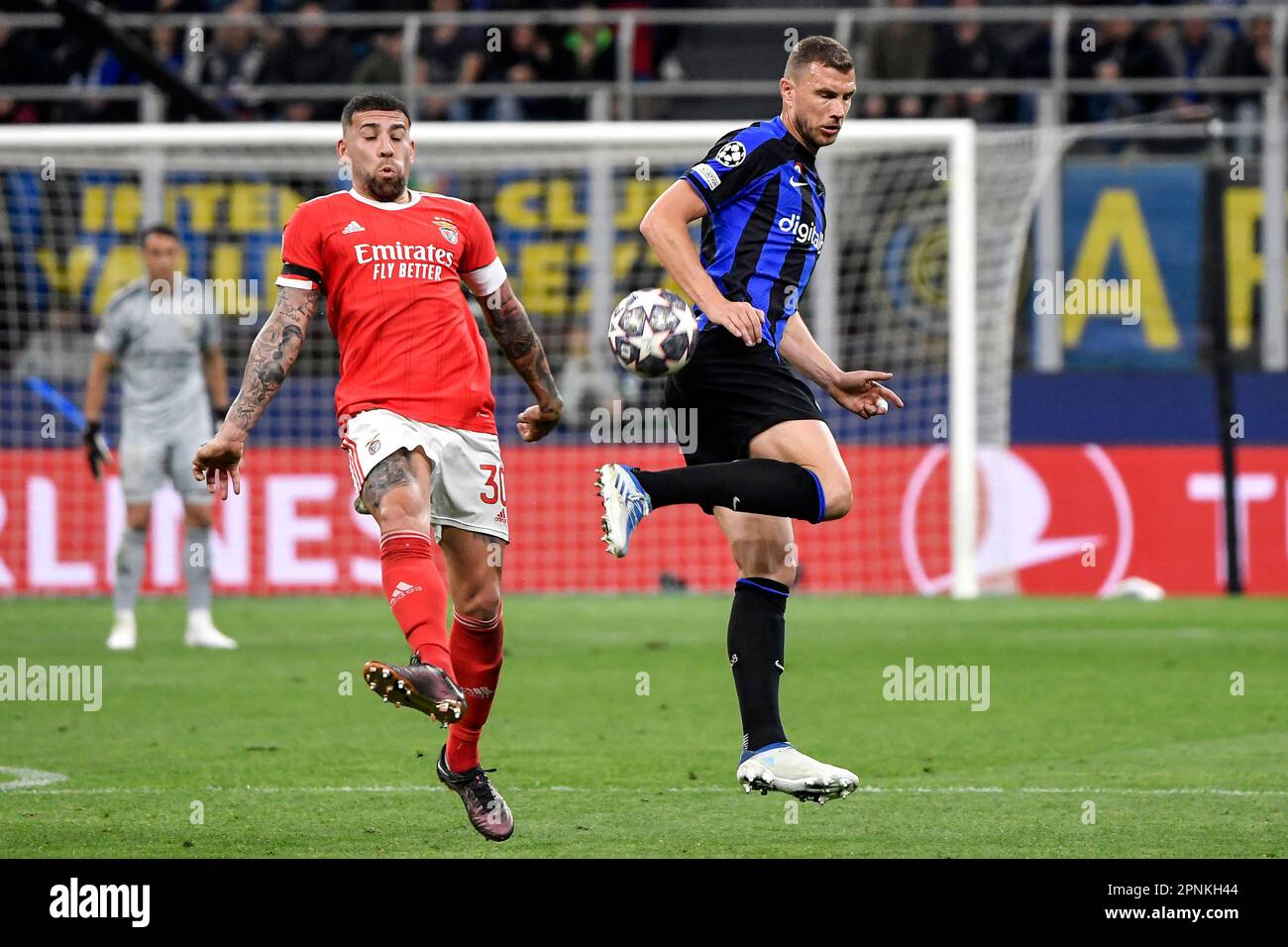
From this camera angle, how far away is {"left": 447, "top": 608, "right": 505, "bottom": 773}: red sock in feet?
21.2

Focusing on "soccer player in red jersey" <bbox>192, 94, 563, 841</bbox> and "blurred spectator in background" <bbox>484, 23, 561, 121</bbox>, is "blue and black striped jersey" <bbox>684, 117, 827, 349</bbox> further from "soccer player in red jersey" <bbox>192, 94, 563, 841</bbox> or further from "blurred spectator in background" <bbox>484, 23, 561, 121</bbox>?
"blurred spectator in background" <bbox>484, 23, 561, 121</bbox>

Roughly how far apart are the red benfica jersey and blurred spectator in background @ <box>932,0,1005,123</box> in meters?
12.3

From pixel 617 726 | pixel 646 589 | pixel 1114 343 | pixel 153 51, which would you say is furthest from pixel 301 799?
pixel 153 51

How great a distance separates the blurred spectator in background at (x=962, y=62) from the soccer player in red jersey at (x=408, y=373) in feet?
40.0

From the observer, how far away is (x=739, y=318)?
640 cm

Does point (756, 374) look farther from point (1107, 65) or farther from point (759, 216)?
point (1107, 65)

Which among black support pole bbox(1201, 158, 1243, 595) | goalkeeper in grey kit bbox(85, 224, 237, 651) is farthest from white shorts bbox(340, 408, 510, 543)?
black support pole bbox(1201, 158, 1243, 595)

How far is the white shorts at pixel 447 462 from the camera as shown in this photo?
6137 millimetres

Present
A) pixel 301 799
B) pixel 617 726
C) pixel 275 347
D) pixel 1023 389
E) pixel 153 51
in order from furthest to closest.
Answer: pixel 153 51
pixel 1023 389
pixel 617 726
pixel 301 799
pixel 275 347

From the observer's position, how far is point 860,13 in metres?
17.1

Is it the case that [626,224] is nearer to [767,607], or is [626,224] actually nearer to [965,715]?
[965,715]

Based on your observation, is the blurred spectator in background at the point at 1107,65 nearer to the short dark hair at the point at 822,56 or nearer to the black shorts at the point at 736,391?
the short dark hair at the point at 822,56

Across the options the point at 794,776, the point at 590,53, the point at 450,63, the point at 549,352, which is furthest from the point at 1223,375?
the point at 794,776

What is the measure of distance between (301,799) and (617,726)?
7.78ft
